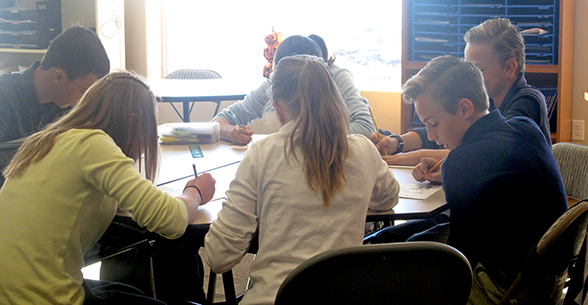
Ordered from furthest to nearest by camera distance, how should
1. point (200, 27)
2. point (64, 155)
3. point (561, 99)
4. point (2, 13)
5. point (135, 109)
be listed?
1. point (200, 27)
2. point (2, 13)
3. point (561, 99)
4. point (135, 109)
5. point (64, 155)

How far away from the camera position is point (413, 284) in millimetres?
892

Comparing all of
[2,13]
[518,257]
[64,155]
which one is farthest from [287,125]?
[2,13]

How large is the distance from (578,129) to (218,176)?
2.85 metres

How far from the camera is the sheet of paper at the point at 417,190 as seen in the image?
144 centimetres

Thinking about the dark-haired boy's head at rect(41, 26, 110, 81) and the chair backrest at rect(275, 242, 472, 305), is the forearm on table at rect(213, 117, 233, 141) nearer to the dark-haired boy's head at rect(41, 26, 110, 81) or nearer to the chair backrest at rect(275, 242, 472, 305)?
the dark-haired boy's head at rect(41, 26, 110, 81)

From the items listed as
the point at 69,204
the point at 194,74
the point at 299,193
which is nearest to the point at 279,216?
the point at 299,193

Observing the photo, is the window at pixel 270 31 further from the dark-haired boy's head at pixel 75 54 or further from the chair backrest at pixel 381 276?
the chair backrest at pixel 381 276

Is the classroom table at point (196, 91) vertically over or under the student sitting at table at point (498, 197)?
over

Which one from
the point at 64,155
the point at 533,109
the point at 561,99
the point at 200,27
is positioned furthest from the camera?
the point at 200,27

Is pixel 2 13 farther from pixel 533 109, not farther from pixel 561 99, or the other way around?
pixel 561 99

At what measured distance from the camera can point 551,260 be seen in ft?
3.82

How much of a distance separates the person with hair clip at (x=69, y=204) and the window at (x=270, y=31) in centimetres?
312

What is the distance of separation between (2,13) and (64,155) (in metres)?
3.52

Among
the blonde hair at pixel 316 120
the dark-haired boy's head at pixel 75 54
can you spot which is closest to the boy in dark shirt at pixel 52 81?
the dark-haired boy's head at pixel 75 54
